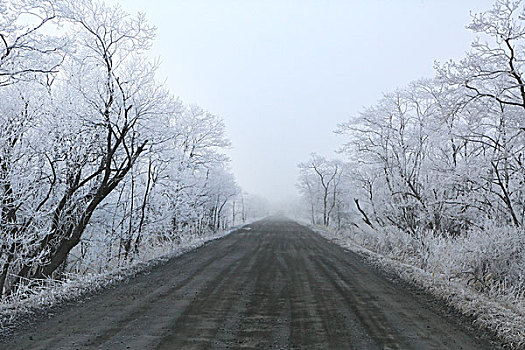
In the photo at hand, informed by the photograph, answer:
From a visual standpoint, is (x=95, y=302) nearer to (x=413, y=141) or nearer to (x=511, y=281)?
(x=511, y=281)

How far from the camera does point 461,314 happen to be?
7.16 metres

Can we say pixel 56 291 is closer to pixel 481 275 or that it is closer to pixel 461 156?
pixel 481 275

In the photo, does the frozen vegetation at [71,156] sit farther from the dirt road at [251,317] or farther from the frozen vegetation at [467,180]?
the frozen vegetation at [467,180]

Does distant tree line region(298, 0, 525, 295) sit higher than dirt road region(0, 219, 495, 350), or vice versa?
distant tree line region(298, 0, 525, 295)

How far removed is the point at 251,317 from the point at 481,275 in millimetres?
7098

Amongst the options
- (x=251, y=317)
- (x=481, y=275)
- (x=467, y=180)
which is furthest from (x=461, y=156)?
(x=251, y=317)

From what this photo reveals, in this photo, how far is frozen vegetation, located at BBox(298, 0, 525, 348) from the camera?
31.9ft

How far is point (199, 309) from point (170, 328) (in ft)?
3.95

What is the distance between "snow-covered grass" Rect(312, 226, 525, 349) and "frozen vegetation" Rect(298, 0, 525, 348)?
26 mm

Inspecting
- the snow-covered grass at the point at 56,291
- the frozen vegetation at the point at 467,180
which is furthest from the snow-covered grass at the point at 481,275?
the snow-covered grass at the point at 56,291

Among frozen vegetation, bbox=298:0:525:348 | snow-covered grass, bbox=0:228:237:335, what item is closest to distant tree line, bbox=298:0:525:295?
frozen vegetation, bbox=298:0:525:348

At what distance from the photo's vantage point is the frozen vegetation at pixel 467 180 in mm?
9731

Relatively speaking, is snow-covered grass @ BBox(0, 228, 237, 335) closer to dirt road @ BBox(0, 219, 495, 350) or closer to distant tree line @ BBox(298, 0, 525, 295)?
dirt road @ BBox(0, 219, 495, 350)

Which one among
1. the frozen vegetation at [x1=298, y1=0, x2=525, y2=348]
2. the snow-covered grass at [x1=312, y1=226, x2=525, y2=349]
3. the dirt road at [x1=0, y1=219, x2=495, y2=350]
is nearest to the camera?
the dirt road at [x1=0, y1=219, x2=495, y2=350]
